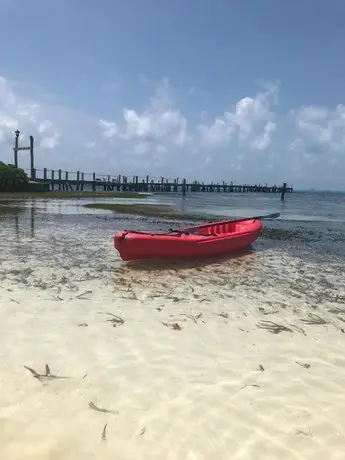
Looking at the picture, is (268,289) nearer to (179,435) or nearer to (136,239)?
(136,239)

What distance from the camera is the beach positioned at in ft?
9.32

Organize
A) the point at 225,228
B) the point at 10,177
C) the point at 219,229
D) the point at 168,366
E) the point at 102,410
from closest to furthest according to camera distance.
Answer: the point at 102,410 → the point at 168,366 → the point at 219,229 → the point at 225,228 → the point at 10,177

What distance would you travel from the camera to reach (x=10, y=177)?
39438mm

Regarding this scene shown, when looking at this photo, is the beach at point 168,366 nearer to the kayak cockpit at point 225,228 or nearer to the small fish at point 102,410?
the small fish at point 102,410

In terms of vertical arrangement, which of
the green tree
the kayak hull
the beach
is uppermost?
the green tree

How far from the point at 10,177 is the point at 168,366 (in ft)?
130

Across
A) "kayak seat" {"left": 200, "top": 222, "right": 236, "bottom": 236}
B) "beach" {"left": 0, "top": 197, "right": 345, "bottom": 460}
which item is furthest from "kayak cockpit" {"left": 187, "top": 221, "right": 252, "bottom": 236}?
"beach" {"left": 0, "top": 197, "right": 345, "bottom": 460}

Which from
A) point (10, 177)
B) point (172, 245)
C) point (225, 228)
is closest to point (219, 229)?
point (225, 228)

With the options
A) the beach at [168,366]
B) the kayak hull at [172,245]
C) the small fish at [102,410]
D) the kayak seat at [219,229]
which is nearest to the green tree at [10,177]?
the kayak seat at [219,229]

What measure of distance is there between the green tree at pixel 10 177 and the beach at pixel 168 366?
34230mm

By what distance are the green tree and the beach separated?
34.2m

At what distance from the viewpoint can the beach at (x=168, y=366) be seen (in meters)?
2.84

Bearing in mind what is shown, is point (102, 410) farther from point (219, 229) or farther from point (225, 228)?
point (225, 228)

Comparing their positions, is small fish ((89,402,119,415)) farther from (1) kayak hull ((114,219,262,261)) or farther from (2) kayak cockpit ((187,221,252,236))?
(2) kayak cockpit ((187,221,252,236))
